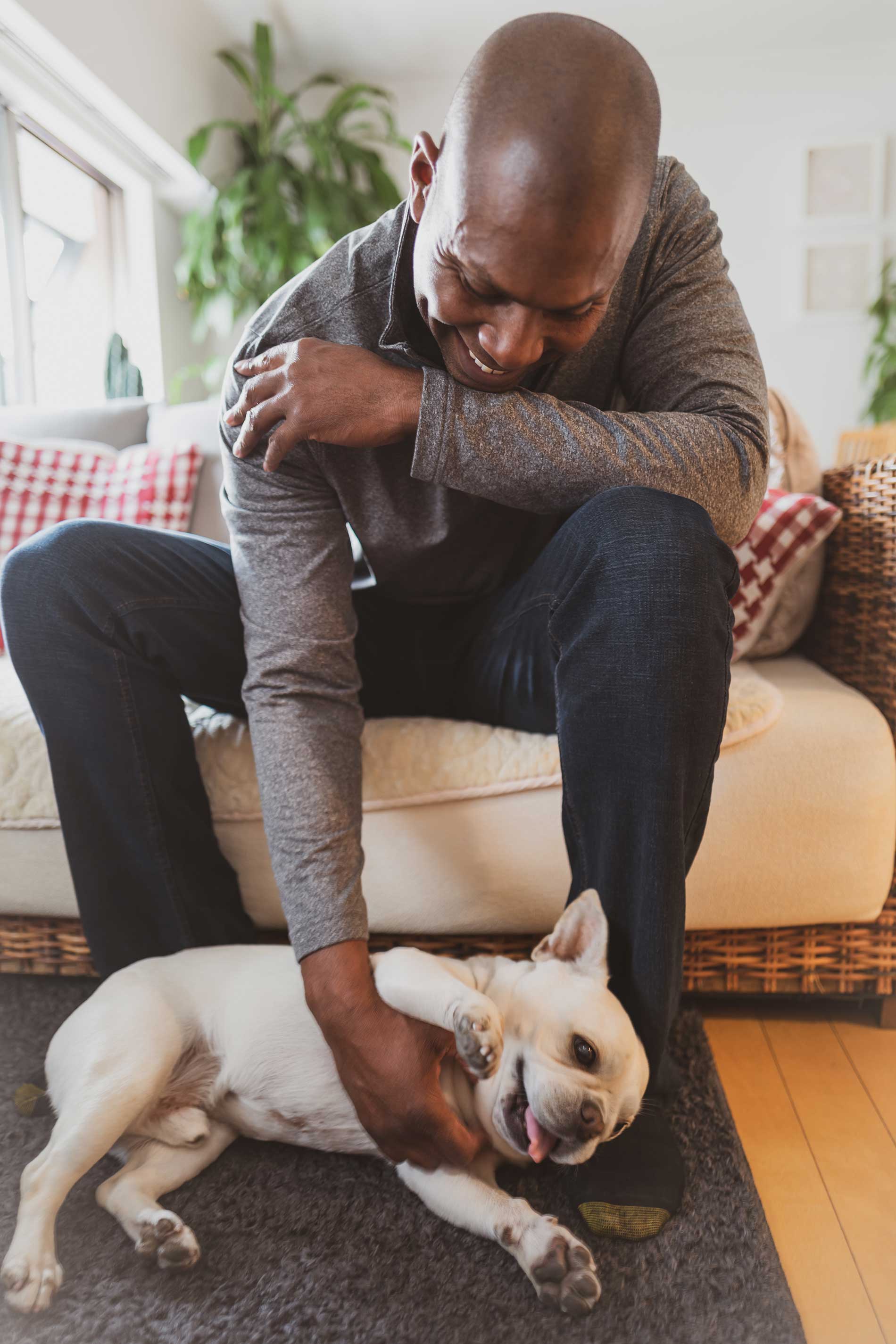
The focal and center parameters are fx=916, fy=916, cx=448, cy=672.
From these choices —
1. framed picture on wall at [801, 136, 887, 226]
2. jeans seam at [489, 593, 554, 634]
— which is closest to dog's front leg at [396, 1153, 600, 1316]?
jeans seam at [489, 593, 554, 634]

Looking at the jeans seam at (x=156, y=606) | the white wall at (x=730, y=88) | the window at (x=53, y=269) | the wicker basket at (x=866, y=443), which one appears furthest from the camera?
the white wall at (x=730, y=88)

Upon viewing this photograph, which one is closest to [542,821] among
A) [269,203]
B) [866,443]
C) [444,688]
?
[444,688]

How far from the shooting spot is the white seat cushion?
100 cm

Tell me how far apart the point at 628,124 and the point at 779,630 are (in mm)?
818

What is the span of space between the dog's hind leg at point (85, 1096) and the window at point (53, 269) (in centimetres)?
215

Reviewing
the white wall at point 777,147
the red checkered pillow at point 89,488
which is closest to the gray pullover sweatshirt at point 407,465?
the red checkered pillow at point 89,488

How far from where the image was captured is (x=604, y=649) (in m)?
0.71

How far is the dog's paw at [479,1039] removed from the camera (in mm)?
704

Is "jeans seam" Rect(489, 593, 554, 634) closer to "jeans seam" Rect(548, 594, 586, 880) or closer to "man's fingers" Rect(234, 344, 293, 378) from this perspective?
"jeans seam" Rect(548, 594, 586, 880)

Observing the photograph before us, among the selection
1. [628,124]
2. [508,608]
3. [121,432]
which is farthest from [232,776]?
[121,432]

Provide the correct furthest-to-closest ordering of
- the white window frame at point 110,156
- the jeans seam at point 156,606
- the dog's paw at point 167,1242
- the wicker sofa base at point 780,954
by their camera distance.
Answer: the white window frame at point 110,156
the wicker sofa base at point 780,954
the jeans seam at point 156,606
the dog's paw at point 167,1242

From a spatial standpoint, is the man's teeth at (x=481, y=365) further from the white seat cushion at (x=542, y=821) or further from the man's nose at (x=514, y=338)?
the white seat cushion at (x=542, y=821)

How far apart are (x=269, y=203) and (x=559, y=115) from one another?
8.66 ft

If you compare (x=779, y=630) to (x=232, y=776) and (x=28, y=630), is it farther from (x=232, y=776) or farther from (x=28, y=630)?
(x=28, y=630)
